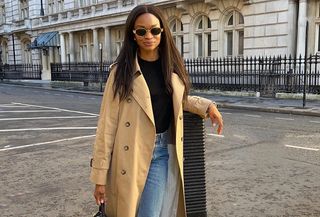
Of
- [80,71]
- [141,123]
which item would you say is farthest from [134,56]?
[80,71]

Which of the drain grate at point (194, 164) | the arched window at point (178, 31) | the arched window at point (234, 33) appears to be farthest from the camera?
the arched window at point (178, 31)

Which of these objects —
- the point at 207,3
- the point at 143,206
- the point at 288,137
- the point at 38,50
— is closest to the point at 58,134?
the point at 288,137

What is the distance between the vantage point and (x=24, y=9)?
44188 millimetres

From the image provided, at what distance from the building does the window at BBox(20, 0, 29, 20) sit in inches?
4.3

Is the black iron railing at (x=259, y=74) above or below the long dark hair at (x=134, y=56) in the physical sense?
below

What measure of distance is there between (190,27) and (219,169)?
65.6ft

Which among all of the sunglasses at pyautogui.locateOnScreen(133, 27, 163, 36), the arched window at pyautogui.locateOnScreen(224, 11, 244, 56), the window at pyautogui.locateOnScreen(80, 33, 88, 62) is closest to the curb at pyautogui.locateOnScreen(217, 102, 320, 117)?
the arched window at pyautogui.locateOnScreen(224, 11, 244, 56)

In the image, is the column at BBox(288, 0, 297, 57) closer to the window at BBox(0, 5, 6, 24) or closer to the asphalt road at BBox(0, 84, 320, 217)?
the asphalt road at BBox(0, 84, 320, 217)

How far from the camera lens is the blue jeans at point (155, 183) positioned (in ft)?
8.61

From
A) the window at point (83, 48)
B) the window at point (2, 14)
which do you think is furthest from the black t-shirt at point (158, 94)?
the window at point (2, 14)

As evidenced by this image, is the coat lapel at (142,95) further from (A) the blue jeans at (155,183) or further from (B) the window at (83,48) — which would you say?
(B) the window at (83,48)

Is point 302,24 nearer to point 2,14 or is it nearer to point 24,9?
point 24,9

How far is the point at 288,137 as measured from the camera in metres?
8.64

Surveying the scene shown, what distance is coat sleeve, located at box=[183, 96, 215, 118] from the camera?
283cm
